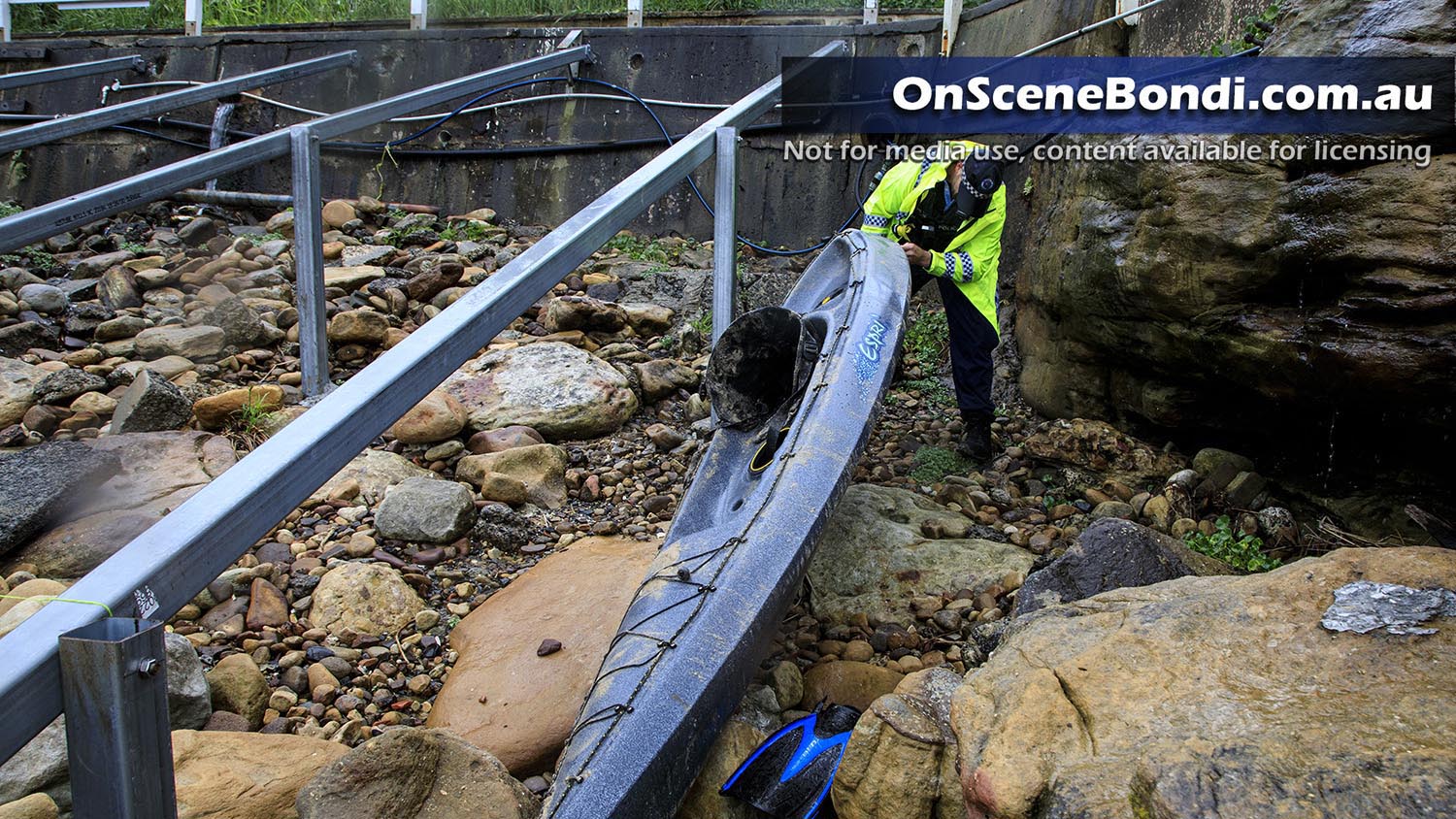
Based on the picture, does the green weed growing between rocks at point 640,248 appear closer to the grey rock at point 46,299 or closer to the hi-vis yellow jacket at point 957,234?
the hi-vis yellow jacket at point 957,234

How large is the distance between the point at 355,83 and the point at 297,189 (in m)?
4.53

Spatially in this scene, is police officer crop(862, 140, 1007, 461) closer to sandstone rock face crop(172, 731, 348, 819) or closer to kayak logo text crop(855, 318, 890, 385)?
kayak logo text crop(855, 318, 890, 385)

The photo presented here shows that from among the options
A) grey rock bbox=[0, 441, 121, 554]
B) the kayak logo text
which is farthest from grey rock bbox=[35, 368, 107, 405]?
the kayak logo text

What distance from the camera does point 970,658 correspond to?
9.34 ft

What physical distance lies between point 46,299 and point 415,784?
5.39 metres

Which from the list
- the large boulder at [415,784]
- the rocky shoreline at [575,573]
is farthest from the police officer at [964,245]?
the large boulder at [415,784]

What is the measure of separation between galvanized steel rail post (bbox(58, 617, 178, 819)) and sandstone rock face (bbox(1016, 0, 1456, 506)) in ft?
10.6

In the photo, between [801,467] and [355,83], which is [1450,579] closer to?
[801,467]

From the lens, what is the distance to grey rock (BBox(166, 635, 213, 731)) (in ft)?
7.79

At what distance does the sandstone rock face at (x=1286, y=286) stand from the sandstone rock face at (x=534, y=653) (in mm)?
2216

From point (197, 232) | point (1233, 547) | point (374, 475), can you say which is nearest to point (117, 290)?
point (197, 232)

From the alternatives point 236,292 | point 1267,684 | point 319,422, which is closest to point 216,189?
point 236,292

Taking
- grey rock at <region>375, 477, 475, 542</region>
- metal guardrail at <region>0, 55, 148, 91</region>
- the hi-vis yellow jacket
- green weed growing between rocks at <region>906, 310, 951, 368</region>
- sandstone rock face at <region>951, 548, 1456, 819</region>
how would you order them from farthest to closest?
metal guardrail at <region>0, 55, 148, 91</region> → green weed growing between rocks at <region>906, 310, 951, 368</region> → the hi-vis yellow jacket → grey rock at <region>375, 477, 475, 542</region> → sandstone rock face at <region>951, 548, 1456, 819</region>

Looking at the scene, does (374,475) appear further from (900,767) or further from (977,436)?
(977,436)
